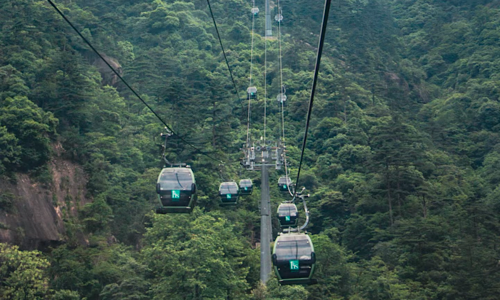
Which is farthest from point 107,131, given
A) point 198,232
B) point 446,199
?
point 446,199

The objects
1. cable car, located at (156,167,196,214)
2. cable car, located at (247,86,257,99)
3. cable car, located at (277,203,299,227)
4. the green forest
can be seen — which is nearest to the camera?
cable car, located at (156,167,196,214)

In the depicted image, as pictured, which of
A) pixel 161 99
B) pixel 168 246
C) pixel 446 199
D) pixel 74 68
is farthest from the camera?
pixel 161 99

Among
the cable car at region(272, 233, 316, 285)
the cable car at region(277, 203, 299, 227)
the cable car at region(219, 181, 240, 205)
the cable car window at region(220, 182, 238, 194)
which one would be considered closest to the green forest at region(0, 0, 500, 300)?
the cable car at region(219, 181, 240, 205)

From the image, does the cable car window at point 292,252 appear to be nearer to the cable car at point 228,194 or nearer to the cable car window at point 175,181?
the cable car window at point 175,181

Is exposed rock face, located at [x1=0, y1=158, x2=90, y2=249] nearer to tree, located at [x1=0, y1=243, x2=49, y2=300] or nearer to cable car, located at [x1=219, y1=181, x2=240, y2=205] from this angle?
tree, located at [x1=0, y1=243, x2=49, y2=300]

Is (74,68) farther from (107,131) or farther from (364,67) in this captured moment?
(364,67)

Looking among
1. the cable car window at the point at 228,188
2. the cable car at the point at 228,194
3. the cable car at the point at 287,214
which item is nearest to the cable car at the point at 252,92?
the cable car window at the point at 228,188

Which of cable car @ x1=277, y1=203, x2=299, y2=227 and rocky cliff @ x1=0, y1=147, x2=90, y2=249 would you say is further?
rocky cliff @ x1=0, y1=147, x2=90, y2=249

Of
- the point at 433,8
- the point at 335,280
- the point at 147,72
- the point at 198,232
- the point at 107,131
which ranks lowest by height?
the point at 335,280
